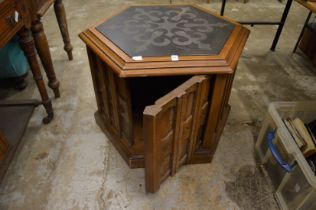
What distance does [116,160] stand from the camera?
3.91 ft

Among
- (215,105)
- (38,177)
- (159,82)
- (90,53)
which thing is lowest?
(38,177)

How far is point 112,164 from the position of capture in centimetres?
117

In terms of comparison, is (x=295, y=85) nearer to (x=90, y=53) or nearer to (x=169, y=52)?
(x=169, y=52)

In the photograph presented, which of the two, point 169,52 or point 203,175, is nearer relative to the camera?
point 169,52

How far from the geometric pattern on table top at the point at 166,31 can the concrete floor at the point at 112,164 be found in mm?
569

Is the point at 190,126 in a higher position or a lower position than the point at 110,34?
lower

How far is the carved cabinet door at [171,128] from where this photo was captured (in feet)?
2.44

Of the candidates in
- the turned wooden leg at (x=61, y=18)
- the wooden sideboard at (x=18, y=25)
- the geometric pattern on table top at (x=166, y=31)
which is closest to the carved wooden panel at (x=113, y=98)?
the geometric pattern on table top at (x=166, y=31)

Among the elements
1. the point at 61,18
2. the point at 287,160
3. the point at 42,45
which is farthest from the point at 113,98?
the point at 61,18

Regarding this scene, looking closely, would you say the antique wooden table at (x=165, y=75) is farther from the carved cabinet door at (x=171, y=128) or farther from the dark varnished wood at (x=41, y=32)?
the dark varnished wood at (x=41, y=32)

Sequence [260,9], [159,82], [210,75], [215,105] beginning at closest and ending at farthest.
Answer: [210,75], [215,105], [159,82], [260,9]

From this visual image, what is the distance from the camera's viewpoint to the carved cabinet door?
0.74 m

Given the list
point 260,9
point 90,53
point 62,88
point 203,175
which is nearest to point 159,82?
point 90,53

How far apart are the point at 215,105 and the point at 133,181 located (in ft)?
1.67
